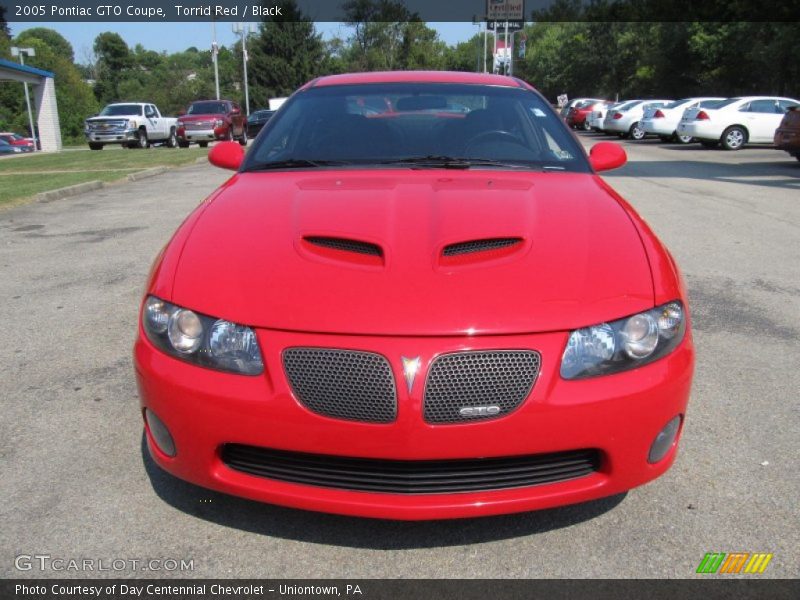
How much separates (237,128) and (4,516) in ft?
94.3

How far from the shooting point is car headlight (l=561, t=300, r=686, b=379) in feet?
6.93

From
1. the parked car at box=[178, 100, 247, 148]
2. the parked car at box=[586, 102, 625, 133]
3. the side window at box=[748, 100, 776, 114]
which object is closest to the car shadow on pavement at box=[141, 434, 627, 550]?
the side window at box=[748, 100, 776, 114]

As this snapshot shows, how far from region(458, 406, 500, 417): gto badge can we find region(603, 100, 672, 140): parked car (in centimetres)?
2635

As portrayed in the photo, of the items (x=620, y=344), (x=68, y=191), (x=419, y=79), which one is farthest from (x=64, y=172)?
(x=620, y=344)

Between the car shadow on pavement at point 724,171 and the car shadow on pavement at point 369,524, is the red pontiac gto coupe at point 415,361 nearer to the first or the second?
the car shadow on pavement at point 369,524

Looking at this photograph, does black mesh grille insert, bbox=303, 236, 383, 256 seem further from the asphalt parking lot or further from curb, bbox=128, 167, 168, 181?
curb, bbox=128, 167, 168, 181

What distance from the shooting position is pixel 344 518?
2.46m

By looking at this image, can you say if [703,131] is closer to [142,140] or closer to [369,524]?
[142,140]

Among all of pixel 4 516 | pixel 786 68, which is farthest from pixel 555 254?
pixel 786 68

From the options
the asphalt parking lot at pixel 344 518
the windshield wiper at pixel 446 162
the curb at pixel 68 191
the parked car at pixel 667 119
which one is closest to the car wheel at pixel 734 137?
the parked car at pixel 667 119

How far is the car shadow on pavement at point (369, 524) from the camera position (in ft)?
7.68

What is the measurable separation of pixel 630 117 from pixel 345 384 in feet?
90.4

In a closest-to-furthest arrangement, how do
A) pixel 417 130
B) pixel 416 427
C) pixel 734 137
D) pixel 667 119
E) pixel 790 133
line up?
pixel 416 427 → pixel 417 130 → pixel 790 133 → pixel 734 137 → pixel 667 119

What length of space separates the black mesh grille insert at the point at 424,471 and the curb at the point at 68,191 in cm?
1060
